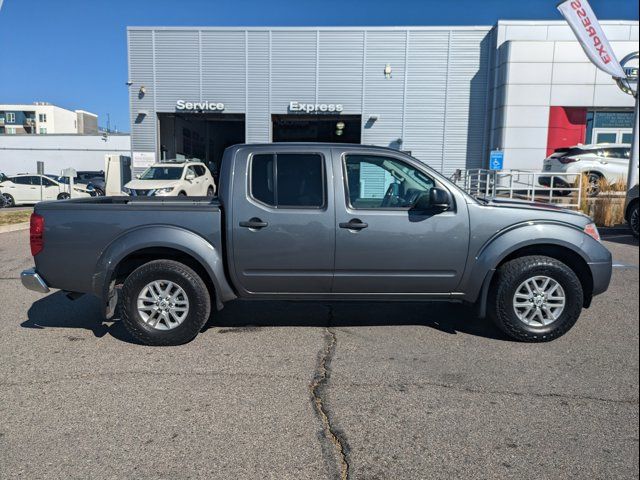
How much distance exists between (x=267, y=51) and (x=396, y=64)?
238 inches

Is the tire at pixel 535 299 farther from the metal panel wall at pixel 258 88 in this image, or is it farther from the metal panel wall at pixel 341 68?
the metal panel wall at pixel 258 88

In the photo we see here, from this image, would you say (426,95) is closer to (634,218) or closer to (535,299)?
(634,218)

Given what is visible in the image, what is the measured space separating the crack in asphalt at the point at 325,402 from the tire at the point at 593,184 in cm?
1269

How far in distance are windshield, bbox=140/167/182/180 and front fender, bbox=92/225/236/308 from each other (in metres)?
13.2

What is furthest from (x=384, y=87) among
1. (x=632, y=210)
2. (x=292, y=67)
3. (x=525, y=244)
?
(x=525, y=244)

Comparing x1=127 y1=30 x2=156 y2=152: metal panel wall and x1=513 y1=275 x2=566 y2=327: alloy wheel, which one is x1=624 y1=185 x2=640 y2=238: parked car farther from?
x1=127 y1=30 x2=156 y2=152: metal panel wall

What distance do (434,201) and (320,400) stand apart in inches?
77.0

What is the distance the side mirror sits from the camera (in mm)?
4289

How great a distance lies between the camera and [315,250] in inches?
174

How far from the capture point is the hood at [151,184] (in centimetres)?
1611

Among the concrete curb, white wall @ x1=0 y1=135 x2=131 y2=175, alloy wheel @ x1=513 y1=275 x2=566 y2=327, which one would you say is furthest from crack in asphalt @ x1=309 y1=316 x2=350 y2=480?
white wall @ x1=0 y1=135 x2=131 y2=175

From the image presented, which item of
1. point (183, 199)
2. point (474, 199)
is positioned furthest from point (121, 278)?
point (474, 199)

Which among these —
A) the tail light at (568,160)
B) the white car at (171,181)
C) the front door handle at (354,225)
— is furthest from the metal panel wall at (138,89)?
the front door handle at (354,225)

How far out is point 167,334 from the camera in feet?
14.6
